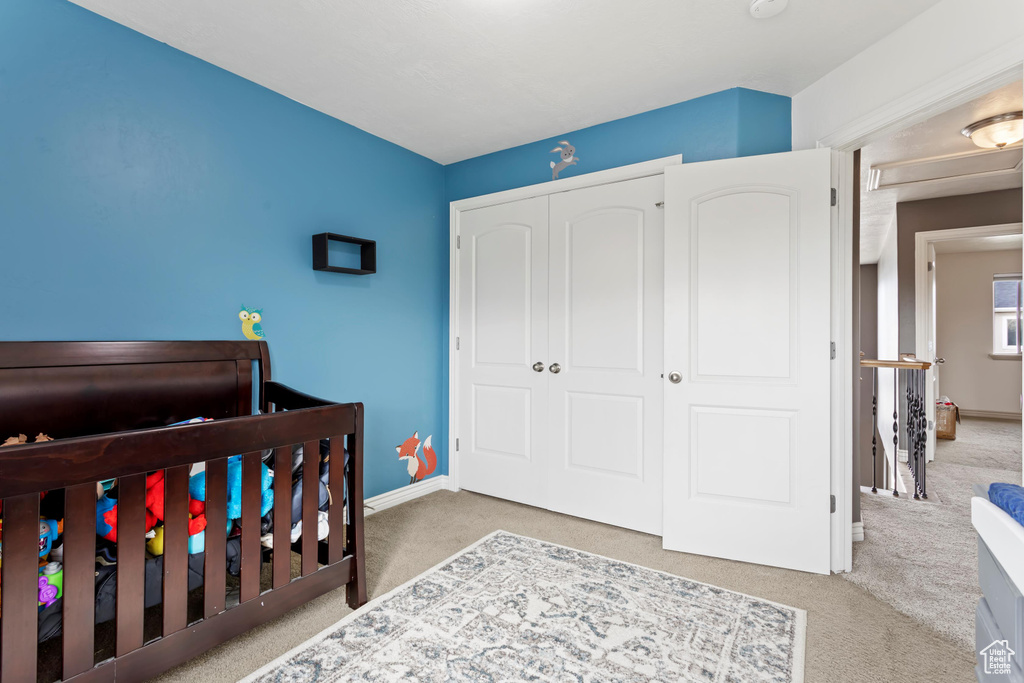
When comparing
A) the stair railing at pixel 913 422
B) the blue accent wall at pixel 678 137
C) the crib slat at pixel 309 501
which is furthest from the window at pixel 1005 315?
the crib slat at pixel 309 501

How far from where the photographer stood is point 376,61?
223 centimetres

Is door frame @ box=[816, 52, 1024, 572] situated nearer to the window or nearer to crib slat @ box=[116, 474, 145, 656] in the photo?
crib slat @ box=[116, 474, 145, 656]

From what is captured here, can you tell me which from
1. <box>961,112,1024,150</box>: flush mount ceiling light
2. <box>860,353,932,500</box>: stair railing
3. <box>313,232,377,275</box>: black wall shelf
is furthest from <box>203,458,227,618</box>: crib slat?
<box>961,112,1024,150</box>: flush mount ceiling light

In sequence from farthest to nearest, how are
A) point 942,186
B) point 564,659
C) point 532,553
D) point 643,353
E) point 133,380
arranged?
point 942,186 → point 643,353 → point 532,553 → point 133,380 → point 564,659

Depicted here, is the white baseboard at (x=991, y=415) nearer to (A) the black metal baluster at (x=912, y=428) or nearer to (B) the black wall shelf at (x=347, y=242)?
(A) the black metal baluster at (x=912, y=428)

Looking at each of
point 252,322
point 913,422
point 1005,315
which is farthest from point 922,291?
point 252,322

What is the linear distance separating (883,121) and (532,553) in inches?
94.1

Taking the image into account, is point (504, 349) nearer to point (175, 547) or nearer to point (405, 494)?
point (405, 494)

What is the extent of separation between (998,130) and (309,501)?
386 centimetres

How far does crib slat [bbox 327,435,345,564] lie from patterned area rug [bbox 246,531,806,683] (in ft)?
0.84

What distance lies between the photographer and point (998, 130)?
2713 mm

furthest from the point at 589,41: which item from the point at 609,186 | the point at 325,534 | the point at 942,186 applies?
the point at 942,186

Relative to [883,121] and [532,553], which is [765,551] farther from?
[883,121]

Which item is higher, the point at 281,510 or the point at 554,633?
the point at 281,510
